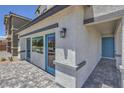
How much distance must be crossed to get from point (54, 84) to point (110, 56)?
427 inches

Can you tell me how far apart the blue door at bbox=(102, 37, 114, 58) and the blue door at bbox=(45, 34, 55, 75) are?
369 inches

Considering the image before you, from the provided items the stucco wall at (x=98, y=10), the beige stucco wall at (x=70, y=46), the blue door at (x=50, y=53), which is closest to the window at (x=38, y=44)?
the blue door at (x=50, y=53)

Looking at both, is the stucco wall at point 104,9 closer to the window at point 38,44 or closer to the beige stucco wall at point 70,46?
the beige stucco wall at point 70,46

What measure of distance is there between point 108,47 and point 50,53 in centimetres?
970

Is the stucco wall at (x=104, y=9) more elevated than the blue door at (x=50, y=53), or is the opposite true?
the stucco wall at (x=104, y=9)

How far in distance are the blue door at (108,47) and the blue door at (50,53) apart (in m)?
9.37

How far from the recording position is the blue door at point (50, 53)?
6728 millimetres

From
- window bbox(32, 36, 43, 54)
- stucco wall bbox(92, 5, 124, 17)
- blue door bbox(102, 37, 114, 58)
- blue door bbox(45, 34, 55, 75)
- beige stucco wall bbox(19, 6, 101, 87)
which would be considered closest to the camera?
stucco wall bbox(92, 5, 124, 17)

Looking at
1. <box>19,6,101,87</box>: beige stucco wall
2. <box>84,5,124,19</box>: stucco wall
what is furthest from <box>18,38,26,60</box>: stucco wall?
<box>84,5,124,19</box>: stucco wall

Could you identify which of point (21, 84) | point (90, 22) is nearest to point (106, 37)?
point (90, 22)

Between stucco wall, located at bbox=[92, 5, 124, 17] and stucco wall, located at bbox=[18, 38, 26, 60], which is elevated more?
stucco wall, located at bbox=[92, 5, 124, 17]

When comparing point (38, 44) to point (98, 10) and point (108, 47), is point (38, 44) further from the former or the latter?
point (108, 47)

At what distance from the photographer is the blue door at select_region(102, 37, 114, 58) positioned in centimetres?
1385

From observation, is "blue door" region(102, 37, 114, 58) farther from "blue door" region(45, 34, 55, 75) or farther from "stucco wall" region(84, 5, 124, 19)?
"stucco wall" region(84, 5, 124, 19)
